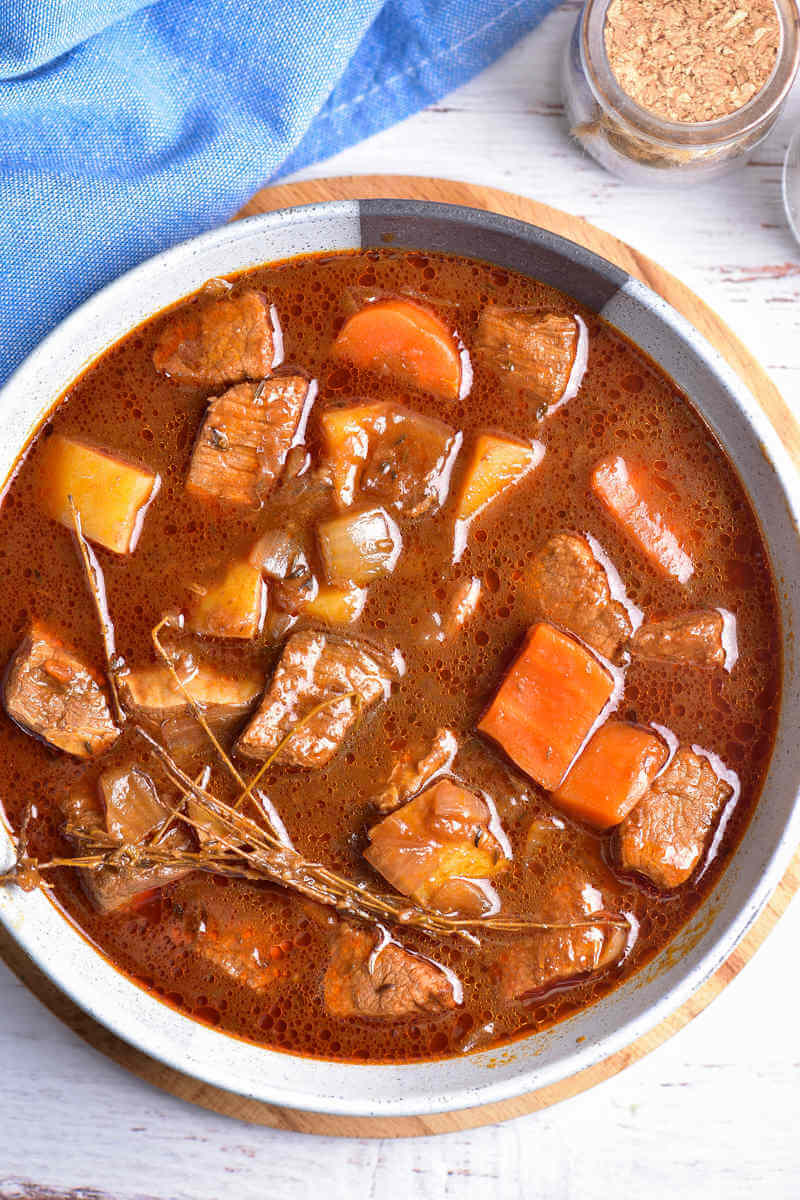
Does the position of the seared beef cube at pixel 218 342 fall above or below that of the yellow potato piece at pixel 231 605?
above

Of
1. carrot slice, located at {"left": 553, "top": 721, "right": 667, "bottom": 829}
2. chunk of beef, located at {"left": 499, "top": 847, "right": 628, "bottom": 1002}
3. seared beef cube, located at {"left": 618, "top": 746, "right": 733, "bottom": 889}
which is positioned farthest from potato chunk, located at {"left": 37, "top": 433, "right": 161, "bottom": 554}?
seared beef cube, located at {"left": 618, "top": 746, "right": 733, "bottom": 889}

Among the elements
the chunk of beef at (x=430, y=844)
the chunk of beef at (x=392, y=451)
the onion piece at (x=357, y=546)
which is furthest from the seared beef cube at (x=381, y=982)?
the chunk of beef at (x=392, y=451)

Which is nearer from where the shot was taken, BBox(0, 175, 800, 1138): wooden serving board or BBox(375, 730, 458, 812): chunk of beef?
BBox(375, 730, 458, 812): chunk of beef

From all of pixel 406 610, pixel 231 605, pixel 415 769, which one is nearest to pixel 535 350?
pixel 406 610

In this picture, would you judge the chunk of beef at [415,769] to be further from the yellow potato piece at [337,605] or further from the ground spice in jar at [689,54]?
the ground spice in jar at [689,54]

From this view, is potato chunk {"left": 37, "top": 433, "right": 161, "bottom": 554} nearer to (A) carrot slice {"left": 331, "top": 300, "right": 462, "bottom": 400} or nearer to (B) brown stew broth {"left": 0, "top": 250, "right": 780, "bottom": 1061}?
(B) brown stew broth {"left": 0, "top": 250, "right": 780, "bottom": 1061}

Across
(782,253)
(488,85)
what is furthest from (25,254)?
(782,253)
